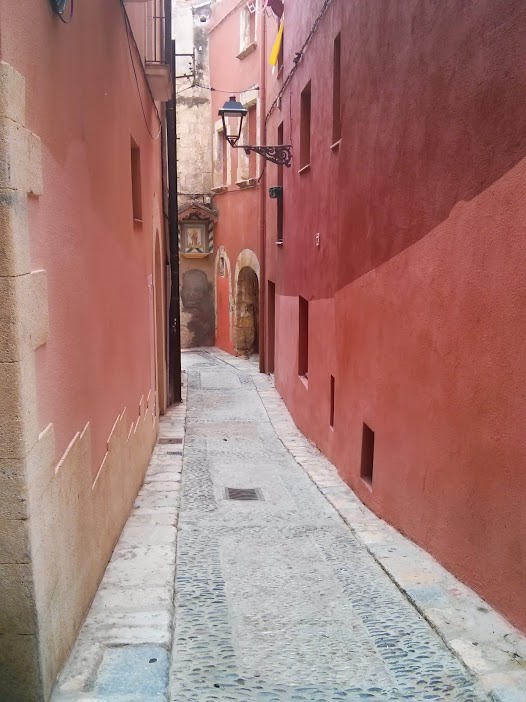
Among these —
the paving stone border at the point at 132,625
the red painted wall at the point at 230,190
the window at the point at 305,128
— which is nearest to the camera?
the paving stone border at the point at 132,625

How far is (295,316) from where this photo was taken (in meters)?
11.6

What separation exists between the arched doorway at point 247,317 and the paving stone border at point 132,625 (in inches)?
585

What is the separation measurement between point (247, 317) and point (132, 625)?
1741 centimetres

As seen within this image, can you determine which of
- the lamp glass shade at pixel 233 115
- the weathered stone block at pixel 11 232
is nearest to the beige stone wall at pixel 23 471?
the weathered stone block at pixel 11 232

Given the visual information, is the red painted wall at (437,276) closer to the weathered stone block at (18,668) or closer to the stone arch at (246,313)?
the weathered stone block at (18,668)

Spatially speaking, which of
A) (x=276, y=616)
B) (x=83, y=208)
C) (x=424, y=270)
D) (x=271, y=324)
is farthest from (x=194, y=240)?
(x=276, y=616)

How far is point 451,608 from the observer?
3.86 m

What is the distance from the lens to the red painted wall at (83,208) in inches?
113

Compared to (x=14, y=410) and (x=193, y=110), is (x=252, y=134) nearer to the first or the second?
(x=193, y=110)

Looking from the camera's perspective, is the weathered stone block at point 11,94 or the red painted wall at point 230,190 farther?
the red painted wall at point 230,190

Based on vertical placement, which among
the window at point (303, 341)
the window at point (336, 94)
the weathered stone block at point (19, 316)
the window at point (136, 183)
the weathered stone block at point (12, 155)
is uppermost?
the window at point (336, 94)

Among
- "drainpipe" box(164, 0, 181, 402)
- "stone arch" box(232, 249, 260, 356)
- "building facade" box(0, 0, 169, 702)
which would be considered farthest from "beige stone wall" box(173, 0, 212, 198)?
"building facade" box(0, 0, 169, 702)

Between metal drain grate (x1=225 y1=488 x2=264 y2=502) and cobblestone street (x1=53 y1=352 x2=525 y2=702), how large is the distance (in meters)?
0.06

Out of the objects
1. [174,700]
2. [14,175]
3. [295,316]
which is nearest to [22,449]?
[14,175]
